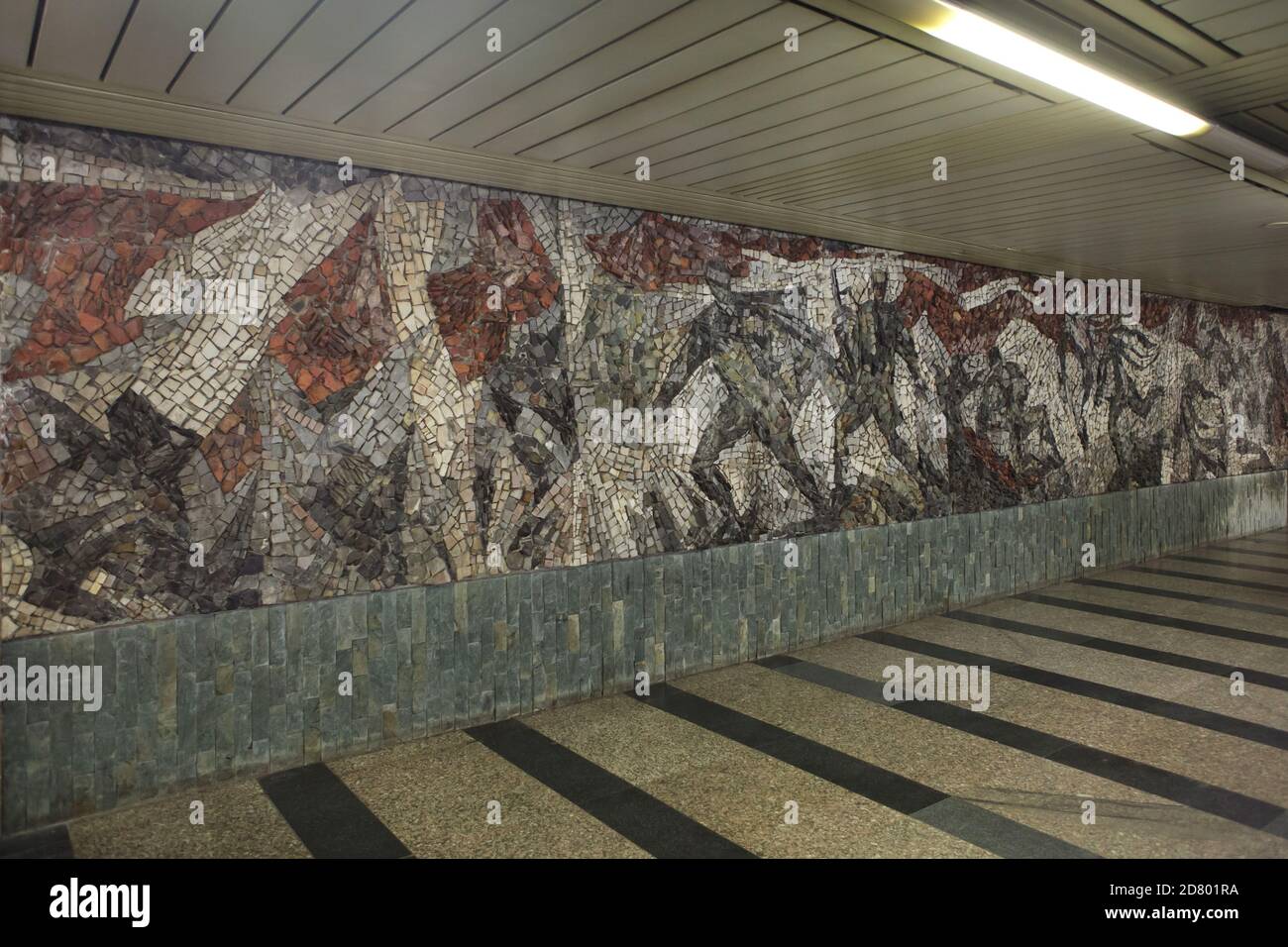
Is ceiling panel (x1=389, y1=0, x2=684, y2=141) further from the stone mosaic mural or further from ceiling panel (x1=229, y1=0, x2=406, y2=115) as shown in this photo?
the stone mosaic mural

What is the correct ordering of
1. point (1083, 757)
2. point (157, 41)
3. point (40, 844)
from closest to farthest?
point (157, 41) → point (40, 844) → point (1083, 757)

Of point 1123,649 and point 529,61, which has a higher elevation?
point 529,61

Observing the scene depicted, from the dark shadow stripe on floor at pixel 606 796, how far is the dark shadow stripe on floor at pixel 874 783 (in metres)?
0.72

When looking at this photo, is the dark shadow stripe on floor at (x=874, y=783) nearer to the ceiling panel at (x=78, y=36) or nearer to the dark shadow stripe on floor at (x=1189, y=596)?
the ceiling panel at (x=78, y=36)

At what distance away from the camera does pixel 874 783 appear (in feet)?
12.4

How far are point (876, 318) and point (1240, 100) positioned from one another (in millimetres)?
3089

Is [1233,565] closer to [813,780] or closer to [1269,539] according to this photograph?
[1269,539]

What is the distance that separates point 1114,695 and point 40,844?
16.5ft

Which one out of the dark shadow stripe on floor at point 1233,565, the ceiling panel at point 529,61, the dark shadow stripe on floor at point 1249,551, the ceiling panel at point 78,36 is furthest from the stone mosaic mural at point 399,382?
the dark shadow stripe on floor at point 1249,551

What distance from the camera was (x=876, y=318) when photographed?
6578 mm

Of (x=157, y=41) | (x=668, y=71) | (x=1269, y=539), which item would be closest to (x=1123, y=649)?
(x=668, y=71)
